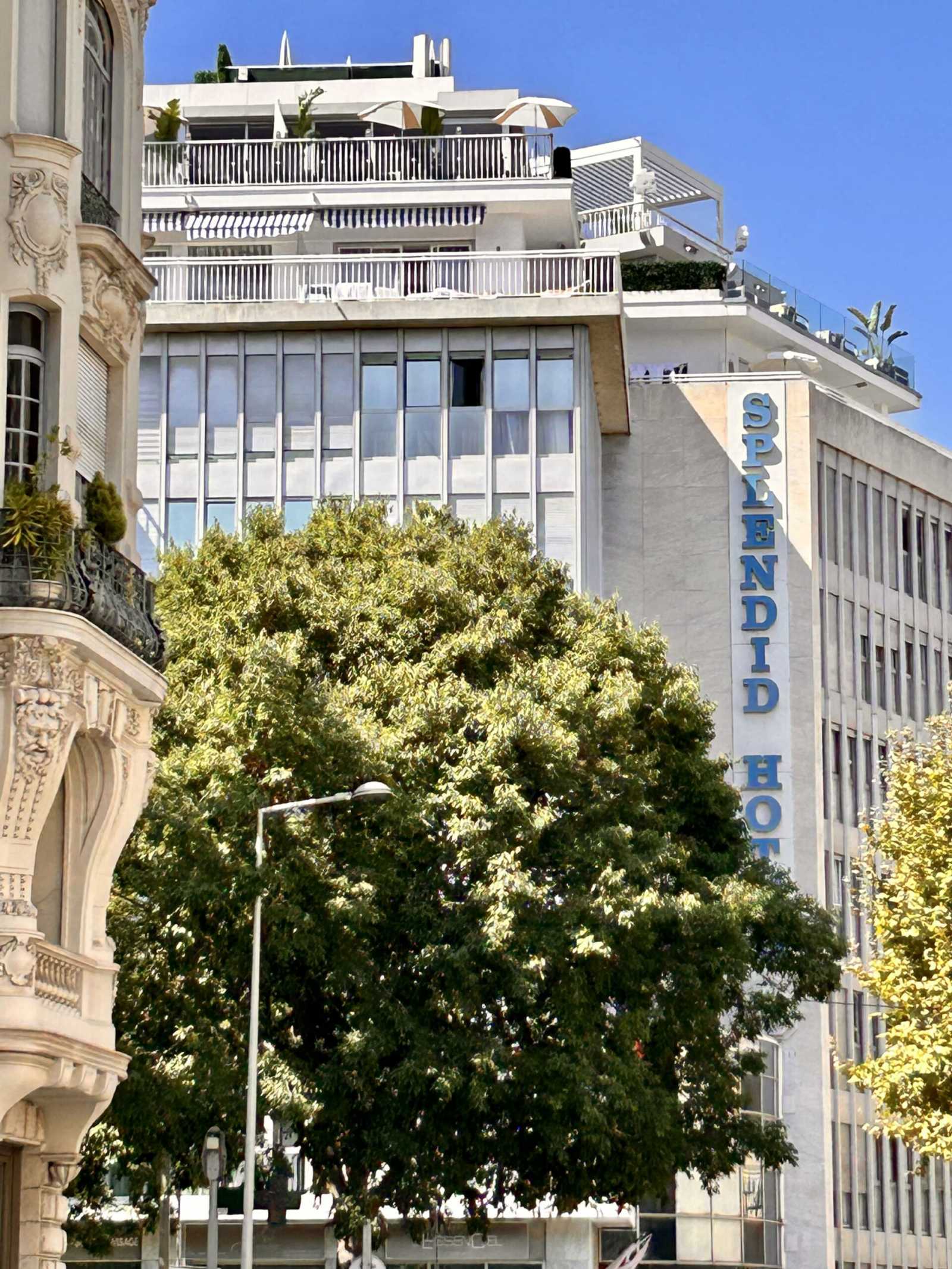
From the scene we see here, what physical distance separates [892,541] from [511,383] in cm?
2152

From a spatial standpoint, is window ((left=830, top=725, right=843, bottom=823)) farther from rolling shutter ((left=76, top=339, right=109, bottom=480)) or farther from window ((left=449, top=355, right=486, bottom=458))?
rolling shutter ((left=76, top=339, right=109, bottom=480))

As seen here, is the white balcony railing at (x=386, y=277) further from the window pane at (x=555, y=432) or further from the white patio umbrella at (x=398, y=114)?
the white patio umbrella at (x=398, y=114)

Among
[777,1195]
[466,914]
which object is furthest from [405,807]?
[777,1195]

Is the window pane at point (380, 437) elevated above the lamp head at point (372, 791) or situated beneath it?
elevated above

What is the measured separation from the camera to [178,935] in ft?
115

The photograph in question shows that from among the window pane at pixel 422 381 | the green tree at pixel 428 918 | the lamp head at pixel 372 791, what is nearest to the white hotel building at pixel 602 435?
the window pane at pixel 422 381

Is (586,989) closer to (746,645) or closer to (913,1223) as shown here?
(746,645)

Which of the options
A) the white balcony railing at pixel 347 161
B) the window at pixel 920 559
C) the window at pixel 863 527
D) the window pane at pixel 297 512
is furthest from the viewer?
the window at pixel 920 559

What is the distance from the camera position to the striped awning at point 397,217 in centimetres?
6994

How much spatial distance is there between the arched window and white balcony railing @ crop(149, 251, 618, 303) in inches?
1297

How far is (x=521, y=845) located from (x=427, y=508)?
22.7ft

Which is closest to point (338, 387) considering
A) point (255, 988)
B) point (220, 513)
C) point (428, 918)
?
point (220, 513)

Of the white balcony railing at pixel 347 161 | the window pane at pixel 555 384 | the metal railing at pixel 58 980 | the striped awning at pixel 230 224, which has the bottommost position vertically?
the metal railing at pixel 58 980

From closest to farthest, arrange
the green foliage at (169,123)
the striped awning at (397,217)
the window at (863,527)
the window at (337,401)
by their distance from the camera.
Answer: the window at (337,401) → the green foliage at (169,123) → the striped awning at (397,217) → the window at (863,527)
